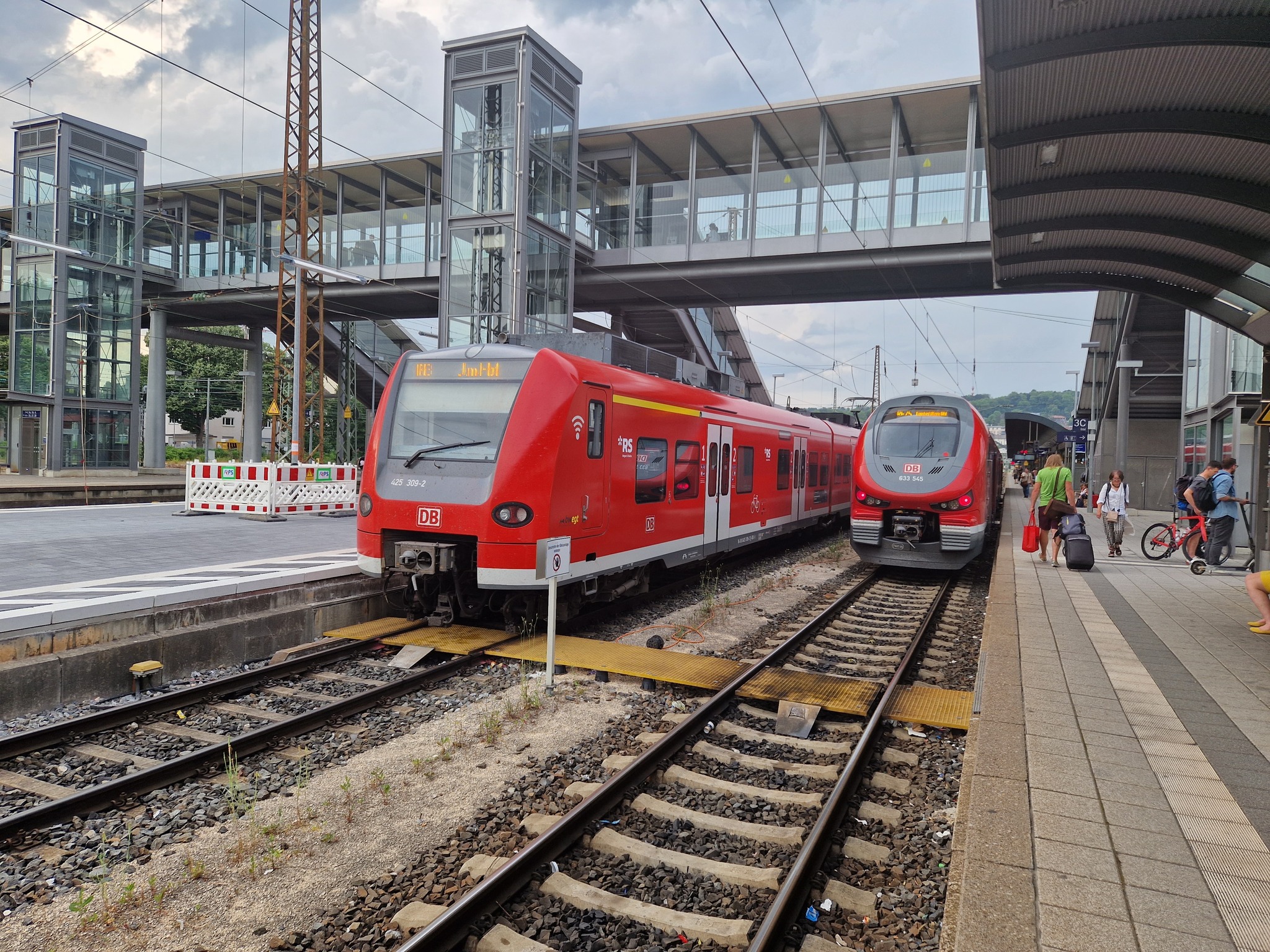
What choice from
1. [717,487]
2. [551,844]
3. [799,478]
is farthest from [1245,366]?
[551,844]

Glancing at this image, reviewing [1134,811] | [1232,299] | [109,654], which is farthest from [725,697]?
[1232,299]

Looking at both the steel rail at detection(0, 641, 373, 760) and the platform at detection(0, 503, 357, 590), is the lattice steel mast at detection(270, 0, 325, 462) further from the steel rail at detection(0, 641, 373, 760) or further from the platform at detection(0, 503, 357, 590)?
the steel rail at detection(0, 641, 373, 760)

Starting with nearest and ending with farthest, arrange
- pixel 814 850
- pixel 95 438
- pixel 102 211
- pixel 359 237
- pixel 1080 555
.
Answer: pixel 814 850, pixel 1080 555, pixel 359 237, pixel 95 438, pixel 102 211

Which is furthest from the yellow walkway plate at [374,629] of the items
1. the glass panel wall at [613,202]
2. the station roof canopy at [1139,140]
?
the glass panel wall at [613,202]

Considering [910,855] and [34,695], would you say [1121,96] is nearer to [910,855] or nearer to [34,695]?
[910,855]

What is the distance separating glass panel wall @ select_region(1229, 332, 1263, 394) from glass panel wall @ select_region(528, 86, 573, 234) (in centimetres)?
1730

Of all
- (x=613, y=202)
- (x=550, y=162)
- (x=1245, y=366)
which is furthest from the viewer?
(x=613, y=202)

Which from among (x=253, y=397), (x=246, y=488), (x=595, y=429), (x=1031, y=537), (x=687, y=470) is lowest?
(x=1031, y=537)

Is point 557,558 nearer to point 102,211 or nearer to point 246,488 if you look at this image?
point 246,488

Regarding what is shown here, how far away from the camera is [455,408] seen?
26.6ft

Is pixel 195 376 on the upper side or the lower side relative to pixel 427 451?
upper

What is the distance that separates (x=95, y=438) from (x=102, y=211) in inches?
339

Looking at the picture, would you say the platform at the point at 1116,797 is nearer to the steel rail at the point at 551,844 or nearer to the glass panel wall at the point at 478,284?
the steel rail at the point at 551,844

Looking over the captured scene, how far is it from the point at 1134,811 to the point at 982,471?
971cm
